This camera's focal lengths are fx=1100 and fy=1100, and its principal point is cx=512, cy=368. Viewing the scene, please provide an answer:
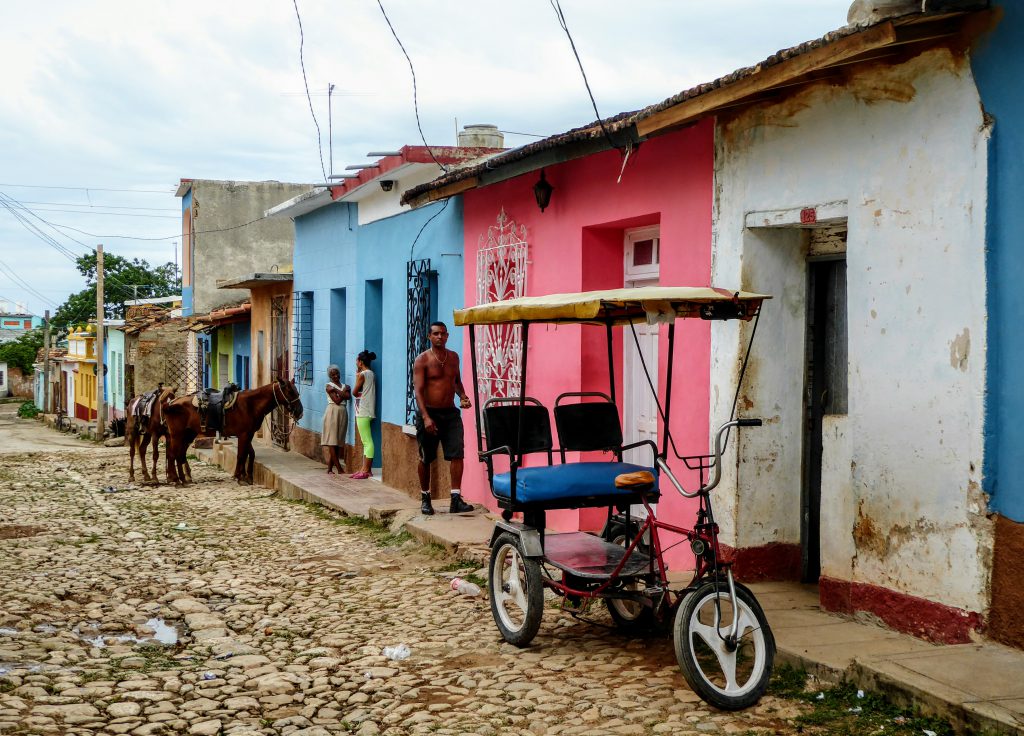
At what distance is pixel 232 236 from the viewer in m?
28.7

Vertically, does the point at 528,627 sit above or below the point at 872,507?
below

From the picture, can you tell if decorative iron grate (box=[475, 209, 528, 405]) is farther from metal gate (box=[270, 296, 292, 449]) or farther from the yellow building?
the yellow building

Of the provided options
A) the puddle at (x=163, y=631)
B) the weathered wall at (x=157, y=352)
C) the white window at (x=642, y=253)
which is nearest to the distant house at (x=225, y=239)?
the weathered wall at (x=157, y=352)

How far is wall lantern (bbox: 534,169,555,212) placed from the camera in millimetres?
9422

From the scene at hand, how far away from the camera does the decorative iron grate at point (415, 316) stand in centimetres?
1257

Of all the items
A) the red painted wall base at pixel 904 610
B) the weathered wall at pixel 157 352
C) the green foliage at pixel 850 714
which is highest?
the weathered wall at pixel 157 352

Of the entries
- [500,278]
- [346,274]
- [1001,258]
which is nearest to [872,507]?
[1001,258]

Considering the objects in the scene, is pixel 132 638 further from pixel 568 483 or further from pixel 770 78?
pixel 770 78

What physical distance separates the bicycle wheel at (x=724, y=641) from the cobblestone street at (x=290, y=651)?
0.35 feet

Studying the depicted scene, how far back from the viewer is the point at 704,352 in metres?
7.39

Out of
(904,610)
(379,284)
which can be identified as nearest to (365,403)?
(379,284)

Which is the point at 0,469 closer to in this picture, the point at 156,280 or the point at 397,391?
the point at 397,391

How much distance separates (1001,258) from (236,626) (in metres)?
5.16

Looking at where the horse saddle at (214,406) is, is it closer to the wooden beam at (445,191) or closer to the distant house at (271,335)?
the distant house at (271,335)
